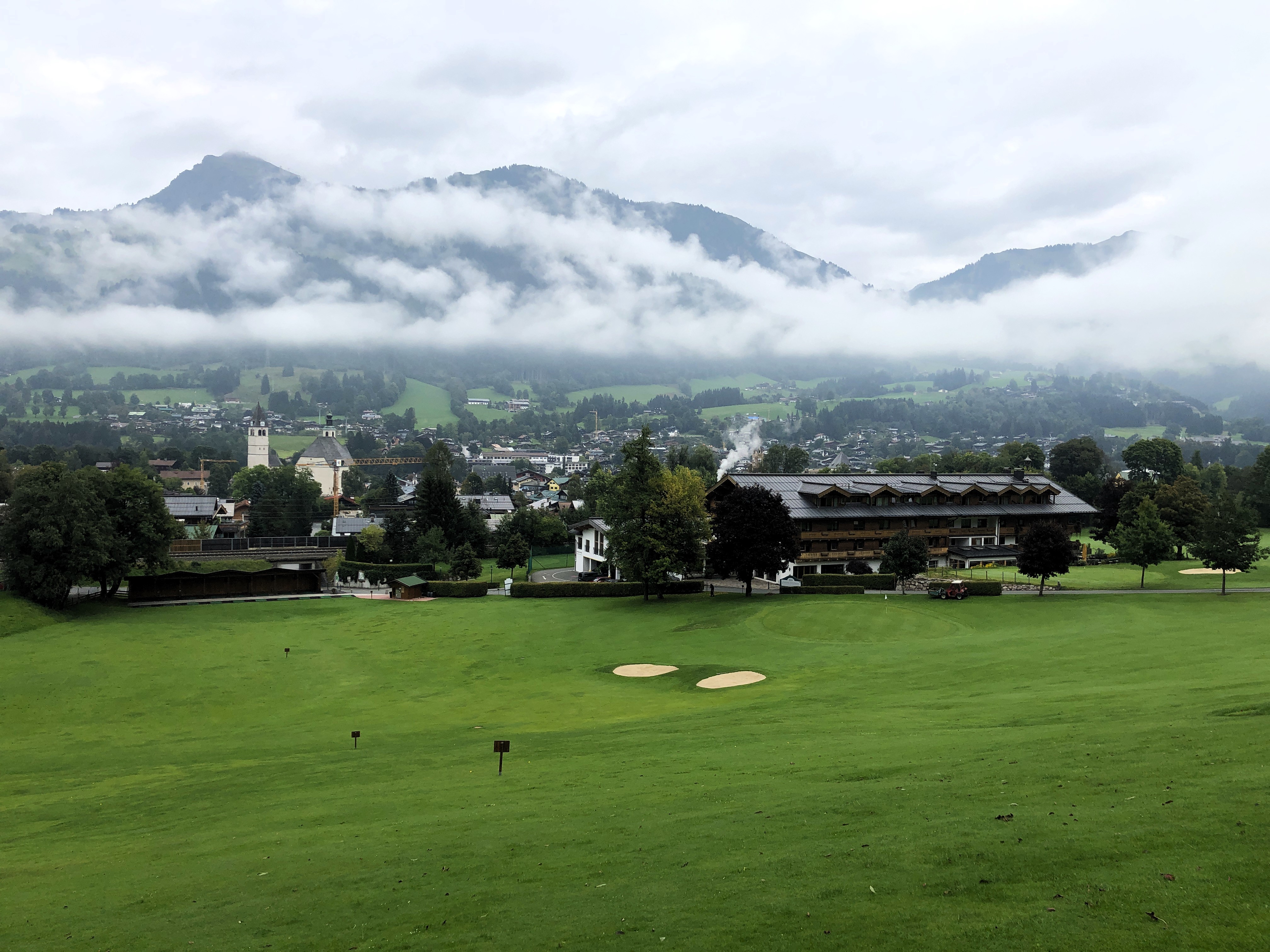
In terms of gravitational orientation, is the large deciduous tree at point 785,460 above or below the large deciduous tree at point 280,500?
above

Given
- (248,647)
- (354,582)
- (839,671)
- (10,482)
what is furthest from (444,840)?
(10,482)

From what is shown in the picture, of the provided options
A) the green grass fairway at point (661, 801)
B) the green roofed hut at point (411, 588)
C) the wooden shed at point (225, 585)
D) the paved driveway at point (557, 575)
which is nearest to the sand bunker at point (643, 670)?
the green grass fairway at point (661, 801)

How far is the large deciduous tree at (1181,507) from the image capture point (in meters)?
84.1

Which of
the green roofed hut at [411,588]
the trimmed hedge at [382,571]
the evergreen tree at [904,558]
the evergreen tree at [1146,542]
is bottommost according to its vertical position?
the trimmed hedge at [382,571]

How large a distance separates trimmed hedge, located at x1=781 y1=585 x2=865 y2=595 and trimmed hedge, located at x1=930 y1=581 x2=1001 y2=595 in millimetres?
7176

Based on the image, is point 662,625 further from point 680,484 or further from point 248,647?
point 248,647

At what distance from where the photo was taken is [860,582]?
67750mm

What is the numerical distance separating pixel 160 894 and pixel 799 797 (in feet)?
43.5

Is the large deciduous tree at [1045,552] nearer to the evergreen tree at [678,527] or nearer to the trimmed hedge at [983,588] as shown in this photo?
the trimmed hedge at [983,588]

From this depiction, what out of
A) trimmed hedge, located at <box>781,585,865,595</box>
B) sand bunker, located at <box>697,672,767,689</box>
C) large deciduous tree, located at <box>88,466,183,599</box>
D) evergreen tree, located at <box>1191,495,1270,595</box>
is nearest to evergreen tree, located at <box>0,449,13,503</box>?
large deciduous tree, located at <box>88,466,183,599</box>

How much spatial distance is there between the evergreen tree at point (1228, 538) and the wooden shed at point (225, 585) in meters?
75.6

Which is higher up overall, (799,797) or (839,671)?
(799,797)

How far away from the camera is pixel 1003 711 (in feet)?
86.8

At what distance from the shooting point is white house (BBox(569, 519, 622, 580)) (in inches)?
3536
